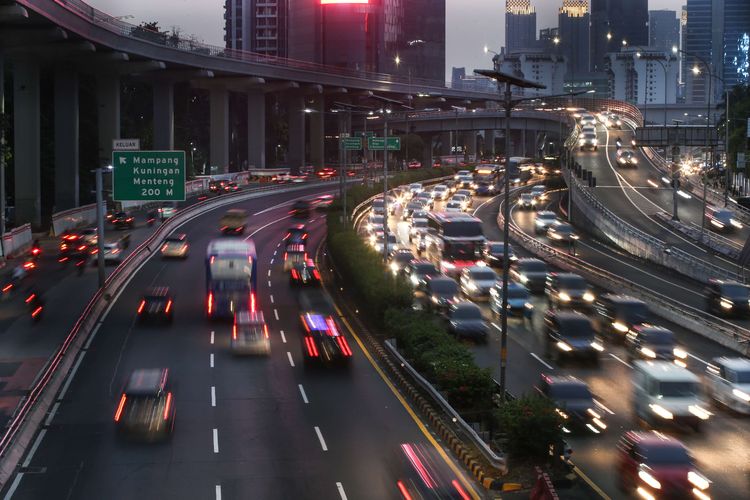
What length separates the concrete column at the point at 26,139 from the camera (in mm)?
71375

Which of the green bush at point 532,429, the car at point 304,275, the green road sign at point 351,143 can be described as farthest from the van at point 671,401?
the green road sign at point 351,143

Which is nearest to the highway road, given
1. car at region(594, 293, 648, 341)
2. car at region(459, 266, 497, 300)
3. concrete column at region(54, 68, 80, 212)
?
car at region(459, 266, 497, 300)

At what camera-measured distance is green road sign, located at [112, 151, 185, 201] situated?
4122 centimetres

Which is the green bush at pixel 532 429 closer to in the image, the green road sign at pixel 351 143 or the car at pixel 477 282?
the car at pixel 477 282

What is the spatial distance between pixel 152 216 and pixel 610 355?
4876 centimetres

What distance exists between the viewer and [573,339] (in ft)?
112

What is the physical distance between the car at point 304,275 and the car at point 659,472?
104 feet

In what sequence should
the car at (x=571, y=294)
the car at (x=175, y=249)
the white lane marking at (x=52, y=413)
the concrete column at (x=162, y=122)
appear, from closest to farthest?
the white lane marking at (x=52, y=413) → the car at (x=571, y=294) → the car at (x=175, y=249) → the concrete column at (x=162, y=122)

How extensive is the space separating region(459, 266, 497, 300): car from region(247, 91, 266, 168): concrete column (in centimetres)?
7320

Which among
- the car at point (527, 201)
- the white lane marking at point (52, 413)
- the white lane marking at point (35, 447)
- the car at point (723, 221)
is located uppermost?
the car at point (527, 201)

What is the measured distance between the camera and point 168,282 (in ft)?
170

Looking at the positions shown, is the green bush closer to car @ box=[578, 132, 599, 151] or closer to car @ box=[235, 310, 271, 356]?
car @ box=[235, 310, 271, 356]

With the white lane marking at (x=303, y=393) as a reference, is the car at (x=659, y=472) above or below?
above

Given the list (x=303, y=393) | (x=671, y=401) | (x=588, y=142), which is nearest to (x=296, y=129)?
(x=588, y=142)
